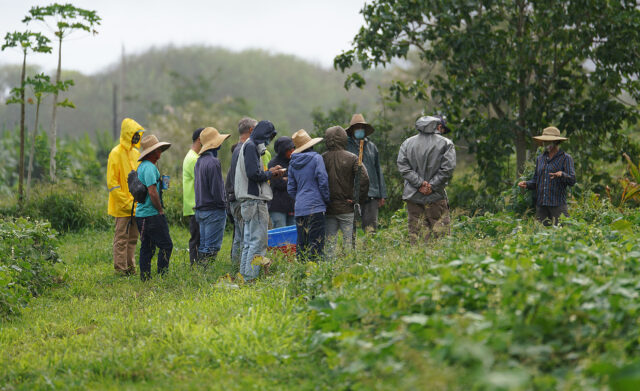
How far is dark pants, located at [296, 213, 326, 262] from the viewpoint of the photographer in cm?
733

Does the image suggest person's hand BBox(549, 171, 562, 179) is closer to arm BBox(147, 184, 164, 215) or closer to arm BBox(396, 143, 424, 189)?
arm BBox(396, 143, 424, 189)

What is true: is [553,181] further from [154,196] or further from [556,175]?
[154,196]

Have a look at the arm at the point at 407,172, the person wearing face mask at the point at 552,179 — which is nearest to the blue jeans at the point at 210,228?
the arm at the point at 407,172

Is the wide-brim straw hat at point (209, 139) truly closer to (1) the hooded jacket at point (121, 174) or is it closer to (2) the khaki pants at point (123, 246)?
(1) the hooded jacket at point (121, 174)

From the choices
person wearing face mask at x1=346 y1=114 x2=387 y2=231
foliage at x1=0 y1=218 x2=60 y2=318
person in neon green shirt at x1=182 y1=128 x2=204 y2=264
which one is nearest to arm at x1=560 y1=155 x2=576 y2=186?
person wearing face mask at x1=346 y1=114 x2=387 y2=231

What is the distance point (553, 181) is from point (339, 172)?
2.80 metres

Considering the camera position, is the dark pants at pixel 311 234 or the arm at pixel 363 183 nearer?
the dark pants at pixel 311 234

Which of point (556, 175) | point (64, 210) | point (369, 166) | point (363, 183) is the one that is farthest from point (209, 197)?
point (64, 210)

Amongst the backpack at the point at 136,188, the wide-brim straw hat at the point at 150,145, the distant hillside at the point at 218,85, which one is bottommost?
the backpack at the point at 136,188

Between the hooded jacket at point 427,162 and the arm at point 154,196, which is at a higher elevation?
the hooded jacket at point 427,162

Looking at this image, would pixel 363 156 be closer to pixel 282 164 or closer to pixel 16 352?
pixel 282 164

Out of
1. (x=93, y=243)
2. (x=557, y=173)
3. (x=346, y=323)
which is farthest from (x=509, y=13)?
(x=346, y=323)

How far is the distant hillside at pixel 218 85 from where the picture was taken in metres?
99.5

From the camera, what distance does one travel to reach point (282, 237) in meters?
8.64
